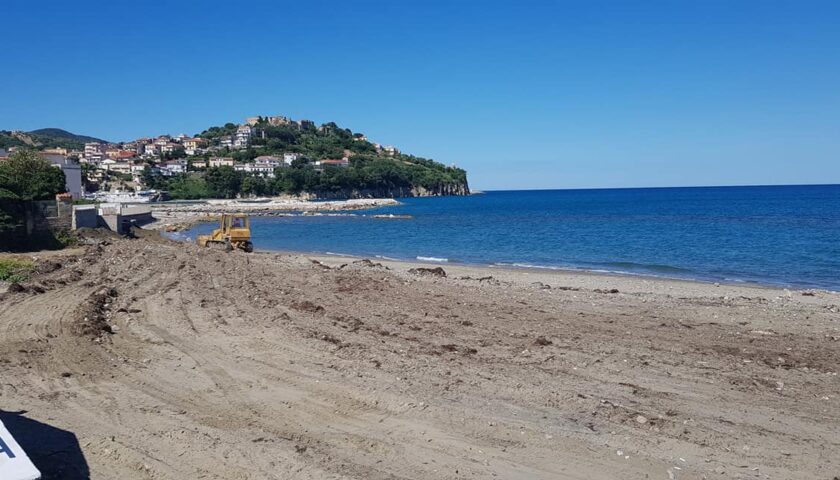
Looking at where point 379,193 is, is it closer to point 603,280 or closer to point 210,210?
point 210,210

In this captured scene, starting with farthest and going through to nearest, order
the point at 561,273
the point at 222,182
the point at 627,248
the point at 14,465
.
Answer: the point at 222,182 → the point at 627,248 → the point at 561,273 → the point at 14,465

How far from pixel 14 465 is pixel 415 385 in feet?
16.2

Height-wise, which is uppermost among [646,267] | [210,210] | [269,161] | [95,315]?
[269,161]

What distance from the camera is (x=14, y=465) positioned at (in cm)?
492

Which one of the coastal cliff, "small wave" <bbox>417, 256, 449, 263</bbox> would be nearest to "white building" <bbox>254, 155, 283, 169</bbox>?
the coastal cliff

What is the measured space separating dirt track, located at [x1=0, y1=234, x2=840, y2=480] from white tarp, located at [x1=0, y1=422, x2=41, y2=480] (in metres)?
0.92

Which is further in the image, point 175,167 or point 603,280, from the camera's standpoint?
point 175,167

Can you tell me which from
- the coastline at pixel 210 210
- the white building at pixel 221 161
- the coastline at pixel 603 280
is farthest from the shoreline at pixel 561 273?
the white building at pixel 221 161

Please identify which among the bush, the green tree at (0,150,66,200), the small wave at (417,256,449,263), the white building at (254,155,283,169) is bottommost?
the small wave at (417,256,449,263)

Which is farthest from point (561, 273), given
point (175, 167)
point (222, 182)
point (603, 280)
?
point (175, 167)

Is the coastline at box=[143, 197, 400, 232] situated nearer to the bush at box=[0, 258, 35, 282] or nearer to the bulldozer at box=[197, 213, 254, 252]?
the bulldozer at box=[197, 213, 254, 252]

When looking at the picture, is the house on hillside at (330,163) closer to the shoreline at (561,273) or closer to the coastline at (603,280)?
the shoreline at (561,273)

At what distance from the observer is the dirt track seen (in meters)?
6.49

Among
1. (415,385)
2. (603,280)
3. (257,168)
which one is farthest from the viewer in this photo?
(257,168)
